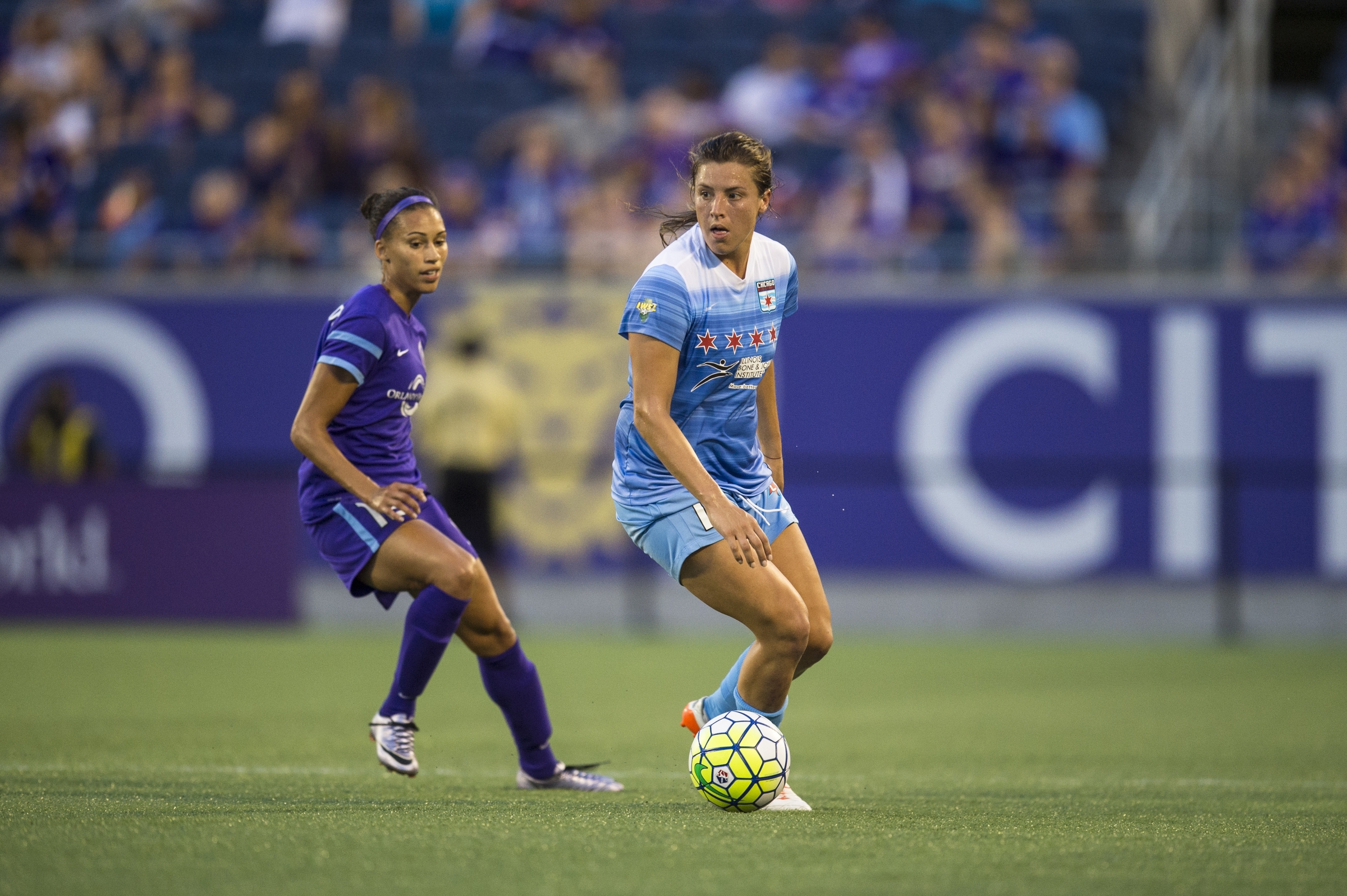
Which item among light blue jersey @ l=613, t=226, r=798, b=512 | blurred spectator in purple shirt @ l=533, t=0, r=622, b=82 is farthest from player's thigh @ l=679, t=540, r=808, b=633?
blurred spectator in purple shirt @ l=533, t=0, r=622, b=82

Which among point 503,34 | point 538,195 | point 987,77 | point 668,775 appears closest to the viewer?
point 668,775

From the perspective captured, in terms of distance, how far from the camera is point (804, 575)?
5.86m

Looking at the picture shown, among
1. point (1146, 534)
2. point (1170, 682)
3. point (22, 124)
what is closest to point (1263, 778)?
point (1170, 682)

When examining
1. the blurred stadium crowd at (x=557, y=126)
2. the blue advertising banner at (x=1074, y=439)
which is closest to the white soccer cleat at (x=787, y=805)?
the blue advertising banner at (x=1074, y=439)

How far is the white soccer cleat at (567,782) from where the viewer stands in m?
6.39

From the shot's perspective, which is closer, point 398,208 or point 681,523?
point 681,523

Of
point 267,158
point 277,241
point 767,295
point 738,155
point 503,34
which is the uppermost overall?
point 503,34

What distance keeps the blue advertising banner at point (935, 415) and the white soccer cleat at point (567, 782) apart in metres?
8.12

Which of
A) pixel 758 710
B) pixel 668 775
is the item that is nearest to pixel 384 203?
pixel 758 710

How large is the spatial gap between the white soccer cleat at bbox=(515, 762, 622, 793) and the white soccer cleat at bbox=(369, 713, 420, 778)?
480 millimetres

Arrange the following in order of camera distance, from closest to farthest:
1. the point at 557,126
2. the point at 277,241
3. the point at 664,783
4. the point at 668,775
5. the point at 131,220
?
1. the point at 664,783
2. the point at 668,775
3. the point at 277,241
4. the point at 131,220
5. the point at 557,126

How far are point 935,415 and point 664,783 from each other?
9.53 meters

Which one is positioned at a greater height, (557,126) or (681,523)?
(557,126)

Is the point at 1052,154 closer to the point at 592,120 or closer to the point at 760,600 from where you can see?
the point at 592,120
